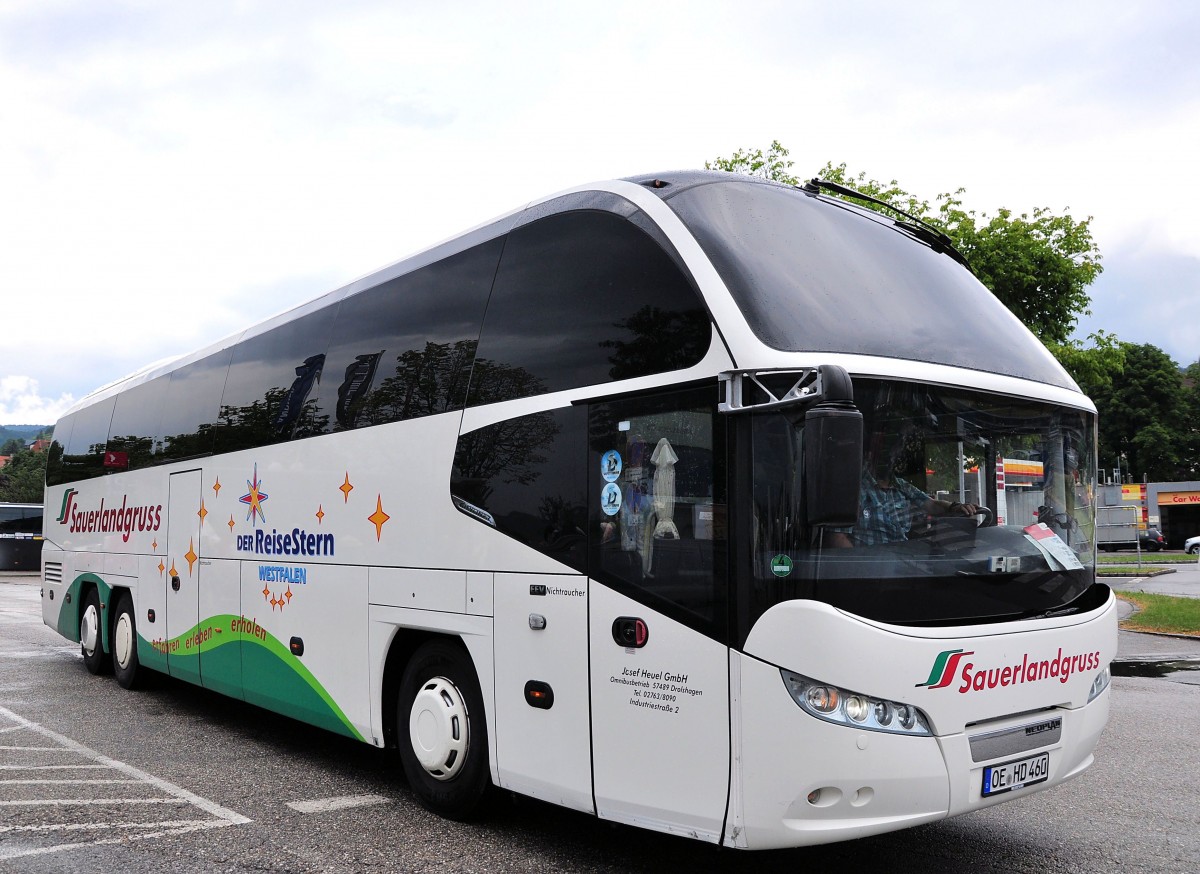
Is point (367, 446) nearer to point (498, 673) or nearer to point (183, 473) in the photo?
point (498, 673)

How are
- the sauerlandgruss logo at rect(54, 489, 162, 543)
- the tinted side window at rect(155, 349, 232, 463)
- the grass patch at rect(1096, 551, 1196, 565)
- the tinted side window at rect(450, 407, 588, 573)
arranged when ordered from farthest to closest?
the grass patch at rect(1096, 551, 1196, 565) < the sauerlandgruss logo at rect(54, 489, 162, 543) < the tinted side window at rect(155, 349, 232, 463) < the tinted side window at rect(450, 407, 588, 573)

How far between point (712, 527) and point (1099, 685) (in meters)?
2.25

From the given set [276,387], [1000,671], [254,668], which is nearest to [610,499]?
[1000,671]

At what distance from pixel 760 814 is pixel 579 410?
2.10 metres

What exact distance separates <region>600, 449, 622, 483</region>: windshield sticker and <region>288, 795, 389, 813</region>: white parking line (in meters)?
2.96

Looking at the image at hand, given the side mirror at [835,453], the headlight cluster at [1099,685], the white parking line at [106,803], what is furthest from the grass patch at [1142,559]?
the side mirror at [835,453]

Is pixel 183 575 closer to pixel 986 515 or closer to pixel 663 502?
pixel 663 502

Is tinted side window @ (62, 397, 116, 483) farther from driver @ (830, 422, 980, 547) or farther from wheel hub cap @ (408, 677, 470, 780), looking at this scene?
driver @ (830, 422, 980, 547)

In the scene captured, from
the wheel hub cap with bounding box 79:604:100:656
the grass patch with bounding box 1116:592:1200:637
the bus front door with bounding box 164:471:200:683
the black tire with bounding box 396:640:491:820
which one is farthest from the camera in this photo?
the grass patch with bounding box 1116:592:1200:637

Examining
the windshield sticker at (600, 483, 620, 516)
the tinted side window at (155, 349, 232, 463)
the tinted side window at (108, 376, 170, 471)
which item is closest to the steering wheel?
the windshield sticker at (600, 483, 620, 516)

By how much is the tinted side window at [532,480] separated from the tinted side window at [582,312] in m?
0.21

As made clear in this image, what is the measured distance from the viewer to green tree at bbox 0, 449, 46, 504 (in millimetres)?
87812

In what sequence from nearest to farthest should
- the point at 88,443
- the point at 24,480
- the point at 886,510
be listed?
the point at 886,510, the point at 88,443, the point at 24,480

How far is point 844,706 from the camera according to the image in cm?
430
